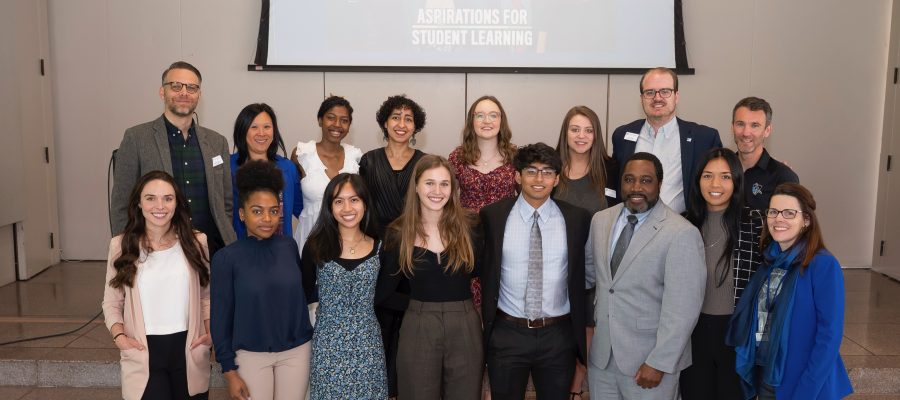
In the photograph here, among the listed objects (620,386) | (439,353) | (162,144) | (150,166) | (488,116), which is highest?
(488,116)

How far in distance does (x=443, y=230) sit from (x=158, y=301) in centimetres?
115

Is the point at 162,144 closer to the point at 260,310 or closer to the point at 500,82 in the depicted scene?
the point at 260,310

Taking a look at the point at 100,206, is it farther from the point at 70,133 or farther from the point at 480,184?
the point at 480,184

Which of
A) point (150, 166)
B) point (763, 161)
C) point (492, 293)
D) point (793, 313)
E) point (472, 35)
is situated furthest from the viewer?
point (472, 35)

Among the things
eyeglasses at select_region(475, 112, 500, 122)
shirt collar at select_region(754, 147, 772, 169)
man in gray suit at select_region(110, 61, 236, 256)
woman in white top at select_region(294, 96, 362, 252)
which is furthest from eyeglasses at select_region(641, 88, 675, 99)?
man in gray suit at select_region(110, 61, 236, 256)

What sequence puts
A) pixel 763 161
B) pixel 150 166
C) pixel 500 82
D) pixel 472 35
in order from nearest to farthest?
pixel 150 166, pixel 763 161, pixel 472 35, pixel 500 82

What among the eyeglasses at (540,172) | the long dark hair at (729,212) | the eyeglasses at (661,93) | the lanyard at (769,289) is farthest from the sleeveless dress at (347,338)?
the eyeglasses at (661,93)

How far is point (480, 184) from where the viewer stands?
11.9ft

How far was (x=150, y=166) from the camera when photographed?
336 centimetres

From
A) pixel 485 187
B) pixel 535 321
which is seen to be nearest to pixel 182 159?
pixel 485 187

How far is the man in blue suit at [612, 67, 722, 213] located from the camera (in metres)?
3.71

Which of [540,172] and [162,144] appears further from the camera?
[162,144]

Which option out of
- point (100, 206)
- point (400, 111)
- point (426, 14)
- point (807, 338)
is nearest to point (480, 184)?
point (400, 111)

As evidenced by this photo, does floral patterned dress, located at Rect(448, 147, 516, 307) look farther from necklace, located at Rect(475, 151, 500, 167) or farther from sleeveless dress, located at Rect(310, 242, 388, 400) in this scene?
sleeveless dress, located at Rect(310, 242, 388, 400)
